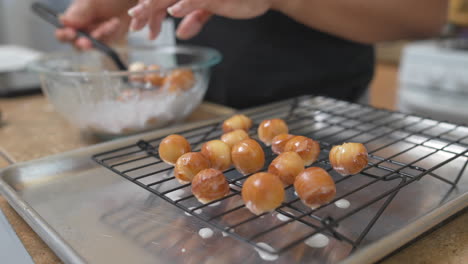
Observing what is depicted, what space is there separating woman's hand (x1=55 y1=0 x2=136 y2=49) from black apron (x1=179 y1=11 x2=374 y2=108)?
27cm

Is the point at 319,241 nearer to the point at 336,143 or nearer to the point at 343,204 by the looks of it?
the point at 343,204

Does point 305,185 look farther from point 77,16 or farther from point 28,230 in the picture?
point 77,16

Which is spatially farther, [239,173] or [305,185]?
[239,173]

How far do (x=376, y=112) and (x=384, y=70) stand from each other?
2.63m

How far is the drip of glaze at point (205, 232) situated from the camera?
548mm

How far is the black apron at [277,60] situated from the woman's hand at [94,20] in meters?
0.27

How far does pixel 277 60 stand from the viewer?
4.13 feet

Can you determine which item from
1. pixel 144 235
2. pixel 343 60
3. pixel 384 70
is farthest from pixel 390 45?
pixel 144 235

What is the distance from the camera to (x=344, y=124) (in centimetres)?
93

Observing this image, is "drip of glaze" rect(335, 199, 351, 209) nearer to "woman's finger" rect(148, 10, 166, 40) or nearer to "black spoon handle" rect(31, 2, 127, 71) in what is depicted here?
"woman's finger" rect(148, 10, 166, 40)

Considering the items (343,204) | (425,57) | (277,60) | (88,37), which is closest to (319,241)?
(343,204)

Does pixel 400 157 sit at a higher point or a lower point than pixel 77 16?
lower

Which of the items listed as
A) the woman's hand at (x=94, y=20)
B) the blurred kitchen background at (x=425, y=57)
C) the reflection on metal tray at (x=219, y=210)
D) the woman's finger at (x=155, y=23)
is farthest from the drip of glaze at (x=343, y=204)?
the blurred kitchen background at (x=425, y=57)

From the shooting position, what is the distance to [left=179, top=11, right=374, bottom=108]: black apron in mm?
1241
